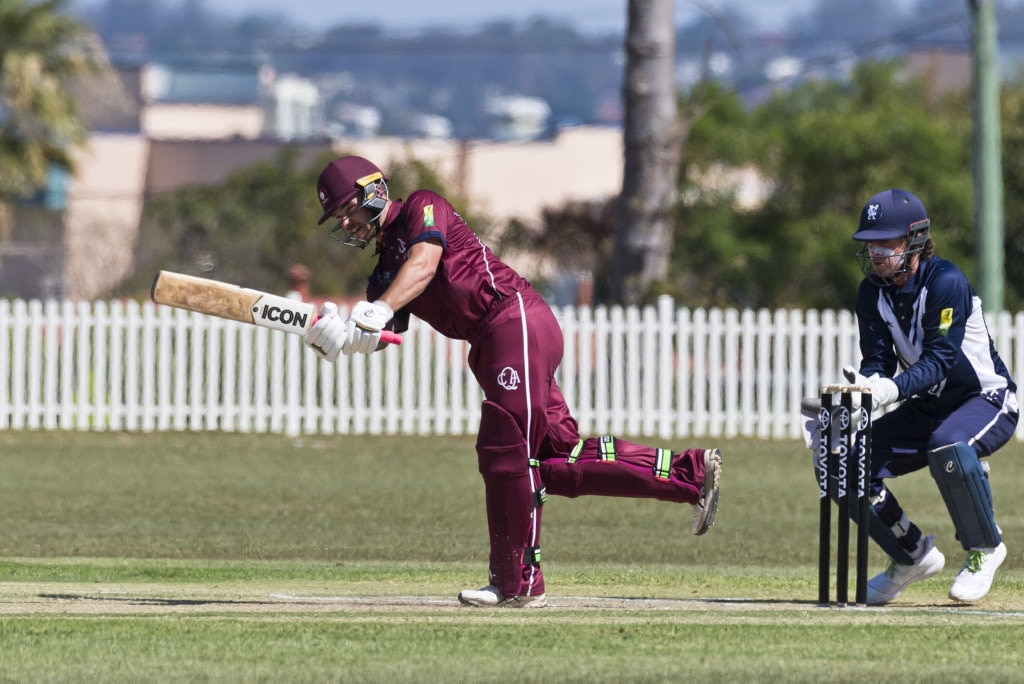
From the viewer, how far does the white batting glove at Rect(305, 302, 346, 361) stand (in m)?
7.46

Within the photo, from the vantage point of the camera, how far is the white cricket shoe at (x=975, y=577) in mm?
8031

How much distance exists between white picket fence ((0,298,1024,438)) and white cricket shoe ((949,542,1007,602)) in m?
10.5

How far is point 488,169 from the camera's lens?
7238 cm

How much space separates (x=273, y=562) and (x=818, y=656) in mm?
4315

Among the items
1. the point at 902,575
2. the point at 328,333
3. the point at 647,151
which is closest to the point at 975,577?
the point at 902,575

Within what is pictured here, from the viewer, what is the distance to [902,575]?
27.4ft

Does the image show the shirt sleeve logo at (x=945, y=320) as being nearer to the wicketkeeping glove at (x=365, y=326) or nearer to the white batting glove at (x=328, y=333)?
the wicketkeeping glove at (x=365, y=326)

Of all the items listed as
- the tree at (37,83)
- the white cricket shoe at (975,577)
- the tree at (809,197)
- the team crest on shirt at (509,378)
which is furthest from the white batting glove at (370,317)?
the tree at (37,83)

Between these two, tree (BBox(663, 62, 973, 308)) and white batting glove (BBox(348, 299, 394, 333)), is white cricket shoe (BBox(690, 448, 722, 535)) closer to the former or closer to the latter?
white batting glove (BBox(348, 299, 394, 333))

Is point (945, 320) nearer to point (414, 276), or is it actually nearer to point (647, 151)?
point (414, 276)

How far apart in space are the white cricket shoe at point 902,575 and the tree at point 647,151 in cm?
1272

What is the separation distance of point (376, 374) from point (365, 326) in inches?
451

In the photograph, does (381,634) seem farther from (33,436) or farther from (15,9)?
(15,9)

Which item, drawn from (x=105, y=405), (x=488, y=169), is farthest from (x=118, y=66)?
(x=105, y=405)
